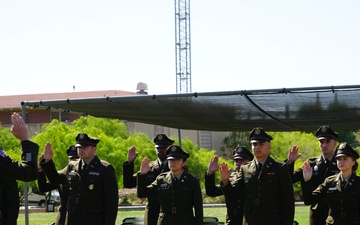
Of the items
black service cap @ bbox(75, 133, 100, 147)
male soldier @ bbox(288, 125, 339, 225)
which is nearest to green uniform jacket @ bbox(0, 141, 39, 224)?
black service cap @ bbox(75, 133, 100, 147)

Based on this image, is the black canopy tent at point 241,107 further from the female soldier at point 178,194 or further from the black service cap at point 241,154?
the female soldier at point 178,194

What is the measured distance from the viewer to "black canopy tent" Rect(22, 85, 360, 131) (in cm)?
1220

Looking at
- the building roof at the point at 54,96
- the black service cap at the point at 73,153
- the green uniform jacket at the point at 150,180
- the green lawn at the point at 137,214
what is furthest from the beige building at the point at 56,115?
the green uniform jacket at the point at 150,180

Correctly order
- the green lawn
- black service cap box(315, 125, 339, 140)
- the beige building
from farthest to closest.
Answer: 1. the beige building
2. the green lawn
3. black service cap box(315, 125, 339, 140)

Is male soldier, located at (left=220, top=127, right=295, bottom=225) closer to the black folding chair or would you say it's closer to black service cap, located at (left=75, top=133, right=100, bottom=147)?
black service cap, located at (left=75, top=133, right=100, bottom=147)

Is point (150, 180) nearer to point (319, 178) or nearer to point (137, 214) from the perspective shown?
point (319, 178)

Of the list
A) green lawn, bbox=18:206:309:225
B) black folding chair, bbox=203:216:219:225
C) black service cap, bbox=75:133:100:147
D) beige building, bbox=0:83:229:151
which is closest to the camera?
black service cap, bbox=75:133:100:147

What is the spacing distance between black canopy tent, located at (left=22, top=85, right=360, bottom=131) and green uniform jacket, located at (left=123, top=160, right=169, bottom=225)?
1050mm

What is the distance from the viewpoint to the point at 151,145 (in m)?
54.2

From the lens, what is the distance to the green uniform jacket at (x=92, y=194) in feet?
32.8

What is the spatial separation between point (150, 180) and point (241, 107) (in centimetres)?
226

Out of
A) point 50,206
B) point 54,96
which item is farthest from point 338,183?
point 54,96

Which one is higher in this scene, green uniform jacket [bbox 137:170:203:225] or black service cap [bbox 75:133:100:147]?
black service cap [bbox 75:133:100:147]

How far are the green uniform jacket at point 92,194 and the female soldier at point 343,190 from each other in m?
2.17
